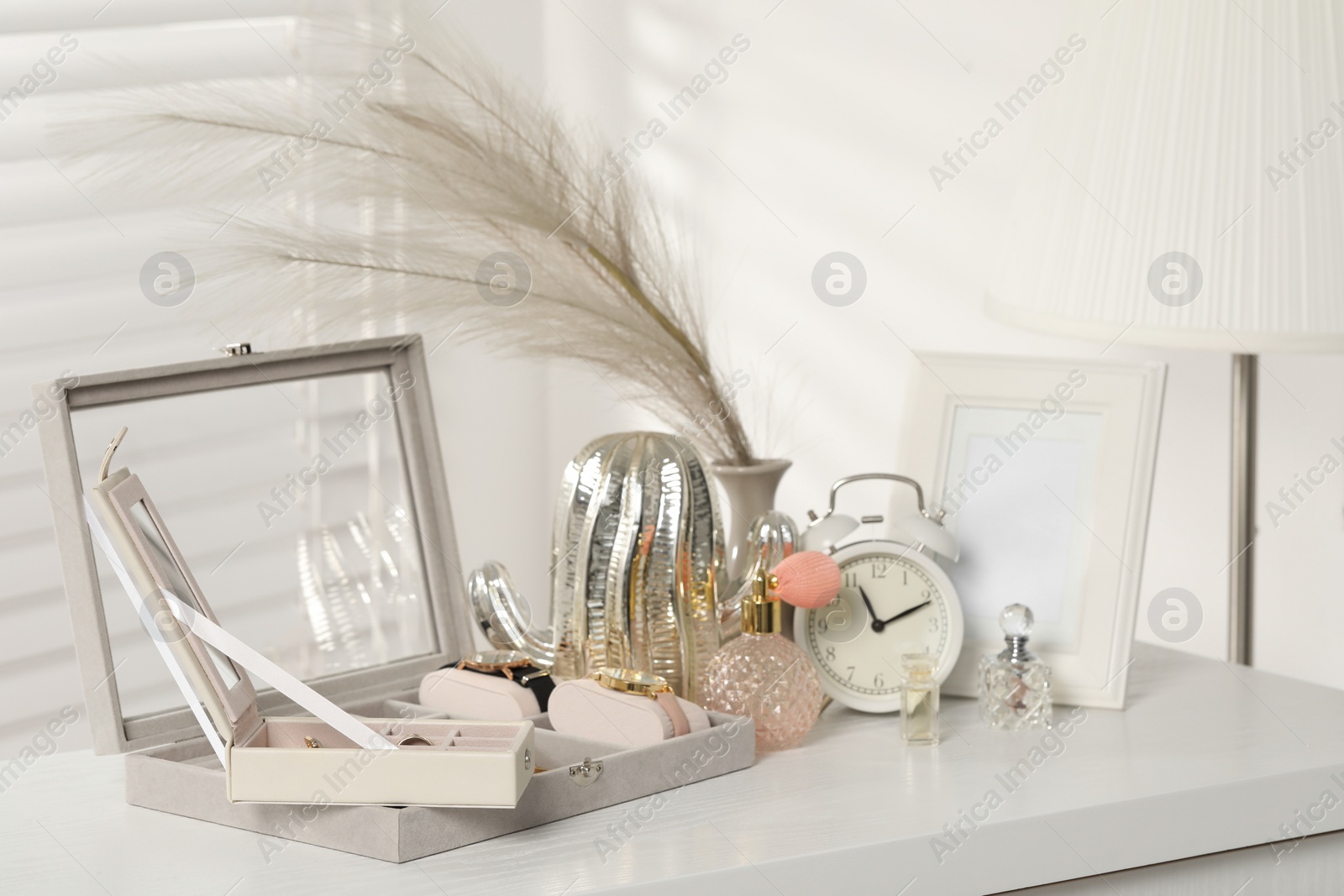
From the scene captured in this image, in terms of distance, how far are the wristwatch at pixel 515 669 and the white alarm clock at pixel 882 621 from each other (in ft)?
0.68

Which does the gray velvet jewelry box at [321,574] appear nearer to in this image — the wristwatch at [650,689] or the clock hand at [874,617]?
the wristwatch at [650,689]

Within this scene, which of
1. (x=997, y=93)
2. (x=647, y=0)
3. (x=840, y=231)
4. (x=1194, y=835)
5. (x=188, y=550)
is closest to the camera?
(x=1194, y=835)

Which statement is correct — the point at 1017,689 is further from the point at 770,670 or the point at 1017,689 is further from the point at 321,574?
the point at 321,574

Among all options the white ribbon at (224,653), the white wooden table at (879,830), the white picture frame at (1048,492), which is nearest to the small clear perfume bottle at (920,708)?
the white wooden table at (879,830)

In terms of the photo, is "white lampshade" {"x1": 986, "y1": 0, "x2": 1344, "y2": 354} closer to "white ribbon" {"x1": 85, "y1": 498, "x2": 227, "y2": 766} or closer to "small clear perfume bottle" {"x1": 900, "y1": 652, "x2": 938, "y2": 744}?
"small clear perfume bottle" {"x1": 900, "y1": 652, "x2": 938, "y2": 744}

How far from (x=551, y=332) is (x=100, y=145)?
1.22ft

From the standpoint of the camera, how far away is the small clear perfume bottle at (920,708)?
94cm

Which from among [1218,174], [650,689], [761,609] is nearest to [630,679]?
[650,689]

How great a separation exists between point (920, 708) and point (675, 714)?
7.5 inches

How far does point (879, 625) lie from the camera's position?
102cm

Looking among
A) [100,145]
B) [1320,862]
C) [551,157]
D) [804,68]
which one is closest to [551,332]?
[551,157]

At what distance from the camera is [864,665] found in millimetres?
1012

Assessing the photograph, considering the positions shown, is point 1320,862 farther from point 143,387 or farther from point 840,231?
point 840,231

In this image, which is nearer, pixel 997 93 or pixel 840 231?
pixel 997 93
